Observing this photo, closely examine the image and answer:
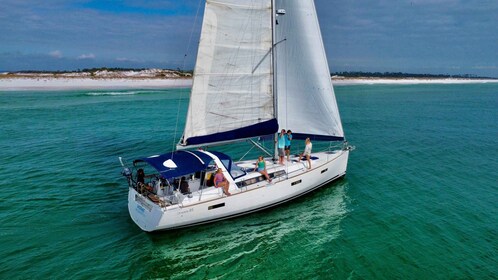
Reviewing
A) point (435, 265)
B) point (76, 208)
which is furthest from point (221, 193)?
point (435, 265)

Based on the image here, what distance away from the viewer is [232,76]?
17.0 m

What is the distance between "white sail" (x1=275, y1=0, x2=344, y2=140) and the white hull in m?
2.33

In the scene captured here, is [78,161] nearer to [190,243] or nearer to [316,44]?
[190,243]

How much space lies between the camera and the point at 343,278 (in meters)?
12.1

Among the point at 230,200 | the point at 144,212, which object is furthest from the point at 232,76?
the point at 144,212

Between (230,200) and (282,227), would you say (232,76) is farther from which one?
(282,227)

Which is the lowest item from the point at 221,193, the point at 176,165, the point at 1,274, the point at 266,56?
the point at 1,274

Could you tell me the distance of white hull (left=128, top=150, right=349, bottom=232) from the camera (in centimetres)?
1449

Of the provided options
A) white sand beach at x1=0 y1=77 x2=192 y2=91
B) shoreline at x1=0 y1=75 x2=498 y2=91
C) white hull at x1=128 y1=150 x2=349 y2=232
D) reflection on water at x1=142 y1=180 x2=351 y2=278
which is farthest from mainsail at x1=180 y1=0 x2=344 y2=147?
white sand beach at x1=0 y1=77 x2=192 y2=91

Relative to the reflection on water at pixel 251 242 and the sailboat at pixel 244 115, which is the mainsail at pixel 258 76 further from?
the reflection on water at pixel 251 242

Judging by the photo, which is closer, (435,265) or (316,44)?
(435,265)

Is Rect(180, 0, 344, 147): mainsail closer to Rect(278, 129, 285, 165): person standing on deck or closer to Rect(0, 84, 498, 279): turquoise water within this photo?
Rect(278, 129, 285, 165): person standing on deck

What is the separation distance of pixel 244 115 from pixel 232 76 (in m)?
2.16

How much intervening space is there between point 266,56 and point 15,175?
18.0 meters
